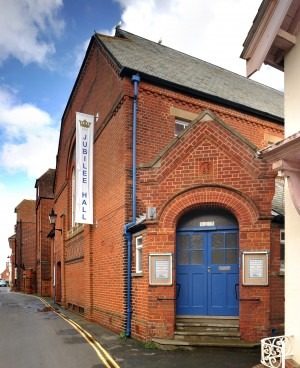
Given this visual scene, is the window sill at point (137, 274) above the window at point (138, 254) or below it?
below

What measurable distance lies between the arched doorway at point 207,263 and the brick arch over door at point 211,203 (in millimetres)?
370

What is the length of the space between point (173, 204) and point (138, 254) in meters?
2.13

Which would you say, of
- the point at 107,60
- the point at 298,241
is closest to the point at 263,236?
the point at 298,241

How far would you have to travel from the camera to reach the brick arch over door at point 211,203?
412 inches

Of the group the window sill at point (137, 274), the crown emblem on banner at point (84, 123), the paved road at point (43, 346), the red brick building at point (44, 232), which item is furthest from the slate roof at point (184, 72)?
the red brick building at point (44, 232)

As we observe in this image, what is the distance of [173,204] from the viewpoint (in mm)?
10984

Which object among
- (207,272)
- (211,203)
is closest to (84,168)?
(211,203)

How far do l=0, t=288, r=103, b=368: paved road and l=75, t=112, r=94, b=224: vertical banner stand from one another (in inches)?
162

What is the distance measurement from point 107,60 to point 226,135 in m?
6.49

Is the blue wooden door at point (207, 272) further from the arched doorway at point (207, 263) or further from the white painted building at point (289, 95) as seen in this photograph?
the white painted building at point (289, 95)

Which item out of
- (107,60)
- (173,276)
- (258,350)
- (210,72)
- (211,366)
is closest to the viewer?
(211,366)

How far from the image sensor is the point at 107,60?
1535 centimetres

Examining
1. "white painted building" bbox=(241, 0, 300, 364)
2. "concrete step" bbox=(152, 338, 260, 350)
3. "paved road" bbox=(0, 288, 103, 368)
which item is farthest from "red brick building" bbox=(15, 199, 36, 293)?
"white painted building" bbox=(241, 0, 300, 364)

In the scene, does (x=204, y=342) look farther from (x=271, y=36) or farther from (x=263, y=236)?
(x=271, y=36)
